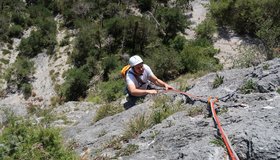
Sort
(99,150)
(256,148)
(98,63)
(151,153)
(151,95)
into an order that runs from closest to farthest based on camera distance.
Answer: (256,148) → (151,153) → (99,150) → (151,95) → (98,63)

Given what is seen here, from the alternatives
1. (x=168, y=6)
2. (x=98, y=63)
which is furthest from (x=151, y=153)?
(x=168, y=6)

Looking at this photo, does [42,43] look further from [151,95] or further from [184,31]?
[151,95]

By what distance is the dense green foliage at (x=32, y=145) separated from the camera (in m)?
5.10

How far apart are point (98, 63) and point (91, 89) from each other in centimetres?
278

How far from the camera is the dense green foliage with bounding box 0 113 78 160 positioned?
510 cm

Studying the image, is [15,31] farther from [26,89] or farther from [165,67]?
[165,67]

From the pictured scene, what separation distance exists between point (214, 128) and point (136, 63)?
124 inches

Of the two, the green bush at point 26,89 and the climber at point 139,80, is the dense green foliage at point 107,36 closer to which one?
the green bush at point 26,89

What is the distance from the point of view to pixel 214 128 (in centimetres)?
480

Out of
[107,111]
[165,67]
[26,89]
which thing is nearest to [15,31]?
[26,89]

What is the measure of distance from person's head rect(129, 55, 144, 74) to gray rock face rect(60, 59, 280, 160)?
74 cm

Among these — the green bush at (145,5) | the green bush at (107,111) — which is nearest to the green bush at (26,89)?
the green bush at (145,5)

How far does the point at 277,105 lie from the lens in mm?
4930

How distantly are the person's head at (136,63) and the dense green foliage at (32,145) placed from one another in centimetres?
262
